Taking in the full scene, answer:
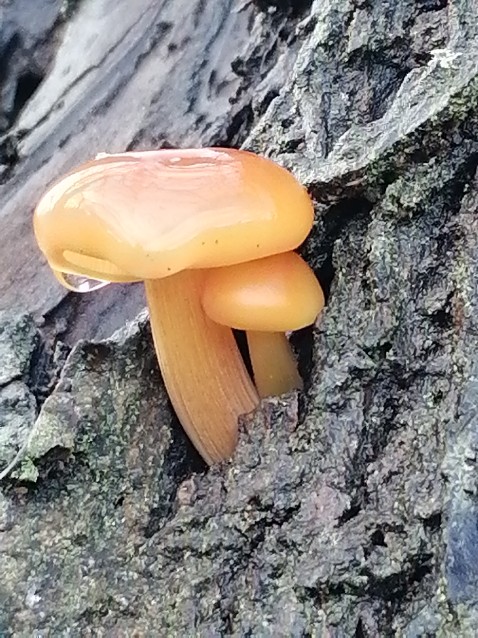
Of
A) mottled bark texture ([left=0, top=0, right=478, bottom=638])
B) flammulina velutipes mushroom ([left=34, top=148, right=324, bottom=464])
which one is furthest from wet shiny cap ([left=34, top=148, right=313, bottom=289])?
mottled bark texture ([left=0, top=0, right=478, bottom=638])

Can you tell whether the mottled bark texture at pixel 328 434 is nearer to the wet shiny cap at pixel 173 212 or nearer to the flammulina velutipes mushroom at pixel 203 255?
the flammulina velutipes mushroom at pixel 203 255

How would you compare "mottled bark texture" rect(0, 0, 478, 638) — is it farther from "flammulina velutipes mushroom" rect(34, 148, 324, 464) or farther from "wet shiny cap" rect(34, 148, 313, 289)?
"wet shiny cap" rect(34, 148, 313, 289)

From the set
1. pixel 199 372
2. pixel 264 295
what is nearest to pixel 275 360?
pixel 199 372

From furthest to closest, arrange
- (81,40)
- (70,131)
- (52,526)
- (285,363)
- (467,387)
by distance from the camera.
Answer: (81,40)
(70,131)
(285,363)
(52,526)
(467,387)

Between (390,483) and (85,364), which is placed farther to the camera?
(85,364)

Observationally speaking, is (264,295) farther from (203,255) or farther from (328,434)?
(328,434)

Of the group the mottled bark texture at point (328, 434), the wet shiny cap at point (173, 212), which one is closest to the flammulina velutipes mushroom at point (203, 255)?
the wet shiny cap at point (173, 212)

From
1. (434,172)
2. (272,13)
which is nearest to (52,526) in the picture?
(434,172)

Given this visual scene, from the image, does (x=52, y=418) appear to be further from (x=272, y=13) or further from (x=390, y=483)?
(x=272, y=13)
